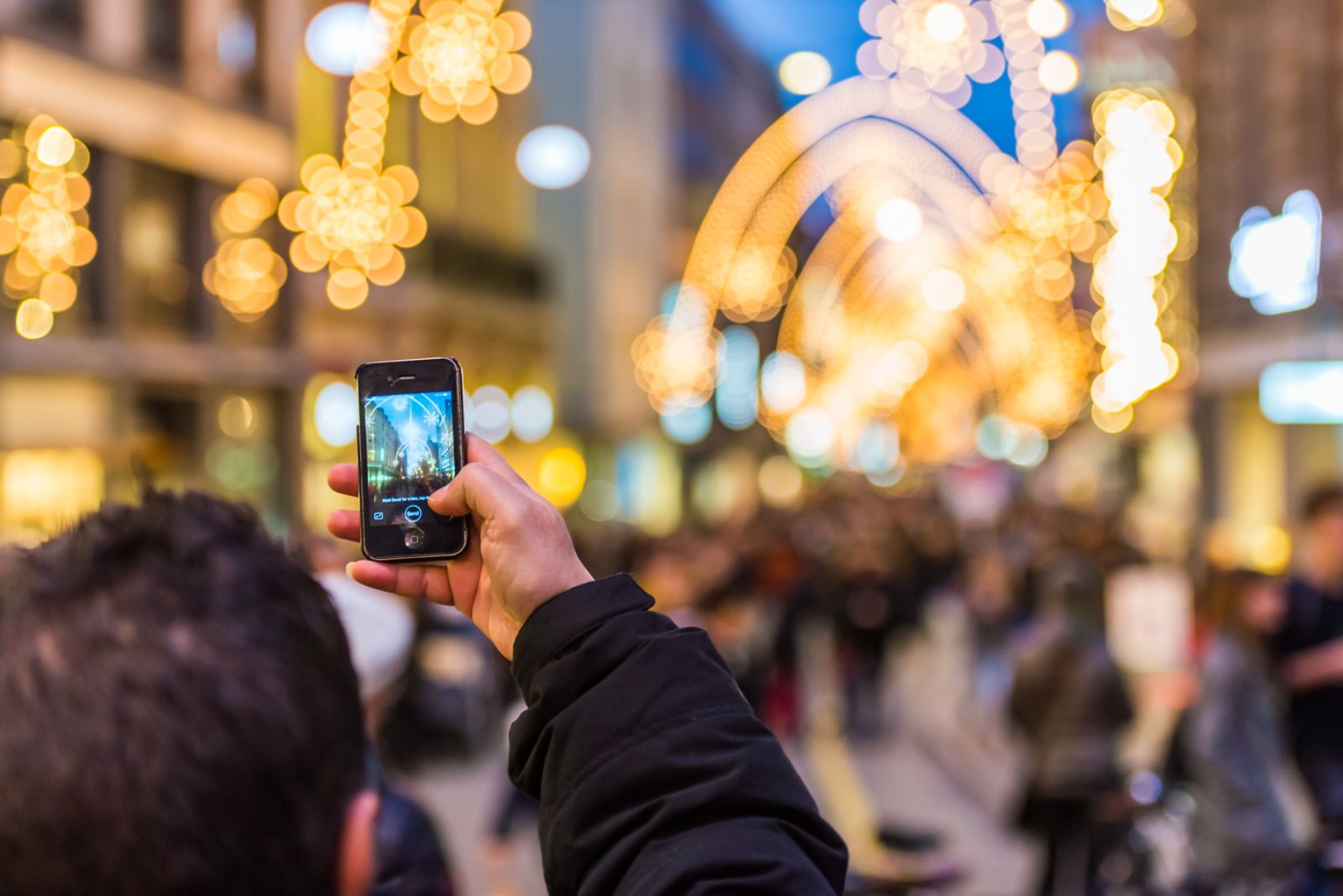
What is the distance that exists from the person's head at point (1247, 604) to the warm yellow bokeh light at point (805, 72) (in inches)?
457

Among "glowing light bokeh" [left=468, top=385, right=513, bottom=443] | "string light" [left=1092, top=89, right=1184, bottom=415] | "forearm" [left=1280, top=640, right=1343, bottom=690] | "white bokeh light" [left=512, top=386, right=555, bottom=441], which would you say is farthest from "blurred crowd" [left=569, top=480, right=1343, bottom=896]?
"white bokeh light" [left=512, top=386, right=555, bottom=441]

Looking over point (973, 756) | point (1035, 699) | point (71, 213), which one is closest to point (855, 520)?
point (973, 756)

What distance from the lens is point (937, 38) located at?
39.7 feet

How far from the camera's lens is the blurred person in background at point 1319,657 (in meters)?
5.71

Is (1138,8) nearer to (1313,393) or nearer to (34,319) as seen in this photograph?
(1313,393)

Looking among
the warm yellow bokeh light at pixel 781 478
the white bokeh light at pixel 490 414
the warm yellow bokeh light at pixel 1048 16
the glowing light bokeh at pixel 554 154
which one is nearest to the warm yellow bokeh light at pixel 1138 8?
the warm yellow bokeh light at pixel 1048 16

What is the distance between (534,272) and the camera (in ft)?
111

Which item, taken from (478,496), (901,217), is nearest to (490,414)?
(901,217)

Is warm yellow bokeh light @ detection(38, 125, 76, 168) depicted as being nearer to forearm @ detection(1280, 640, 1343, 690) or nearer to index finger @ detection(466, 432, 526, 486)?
forearm @ detection(1280, 640, 1343, 690)

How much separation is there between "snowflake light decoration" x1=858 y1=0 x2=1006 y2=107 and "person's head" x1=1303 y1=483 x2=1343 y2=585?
690 centimetres

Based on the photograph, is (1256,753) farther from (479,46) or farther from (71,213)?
(71,213)

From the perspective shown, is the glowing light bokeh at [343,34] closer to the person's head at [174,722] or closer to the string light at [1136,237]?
the person's head at [174,722]

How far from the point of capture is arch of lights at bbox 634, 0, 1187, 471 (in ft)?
56.6

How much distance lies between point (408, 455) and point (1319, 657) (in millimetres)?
5109
